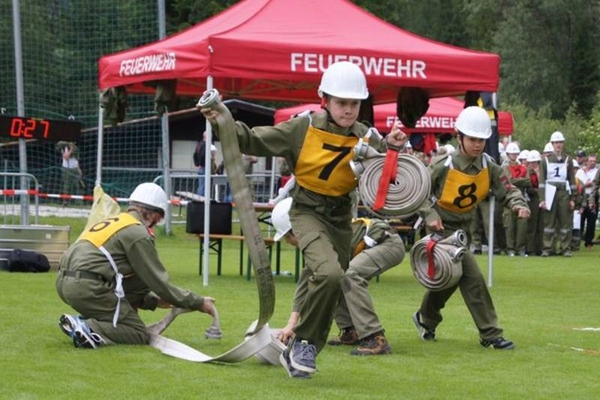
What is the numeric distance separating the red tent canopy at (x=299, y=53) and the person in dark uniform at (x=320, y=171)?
6.95 m

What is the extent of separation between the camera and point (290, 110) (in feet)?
92.0

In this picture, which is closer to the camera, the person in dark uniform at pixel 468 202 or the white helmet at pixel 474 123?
the person in dark uniform at pixel 468 202

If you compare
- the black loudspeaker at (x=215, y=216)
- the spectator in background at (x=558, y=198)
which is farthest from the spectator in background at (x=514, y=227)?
the black loudspeaker at (x=215, y=216)

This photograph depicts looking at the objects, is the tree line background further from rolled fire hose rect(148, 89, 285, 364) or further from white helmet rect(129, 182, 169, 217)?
rolled fire hose rect(148, 89, 285, 364)

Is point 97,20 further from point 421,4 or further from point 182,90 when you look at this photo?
point 421,4

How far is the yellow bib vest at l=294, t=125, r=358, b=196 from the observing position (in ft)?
28.6

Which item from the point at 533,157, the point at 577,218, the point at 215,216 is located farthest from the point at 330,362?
the point at 577,218

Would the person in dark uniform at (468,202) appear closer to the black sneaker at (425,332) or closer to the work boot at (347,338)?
the black sneaker at (425,332)

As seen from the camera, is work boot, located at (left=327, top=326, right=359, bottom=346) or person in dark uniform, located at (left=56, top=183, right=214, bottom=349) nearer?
person in dark uniform, located at (left=56, top=183, right=214, bottom=349)

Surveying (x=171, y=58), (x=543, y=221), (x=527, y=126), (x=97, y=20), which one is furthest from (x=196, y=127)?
(x=171, y=58)

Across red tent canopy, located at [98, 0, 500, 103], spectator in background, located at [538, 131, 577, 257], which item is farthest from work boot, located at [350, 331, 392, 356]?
spectator in background, located at [538, 131, 577, 257]

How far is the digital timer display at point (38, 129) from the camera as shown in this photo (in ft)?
66.3

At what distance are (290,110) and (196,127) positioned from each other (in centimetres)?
1763

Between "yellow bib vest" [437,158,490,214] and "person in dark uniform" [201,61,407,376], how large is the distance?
186 cm
